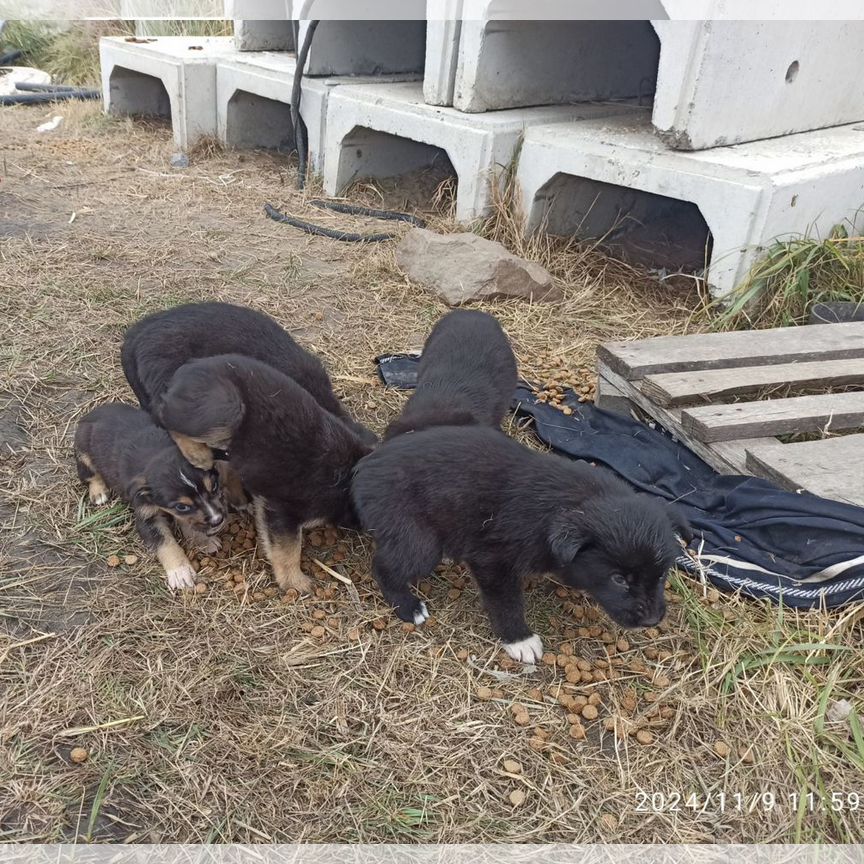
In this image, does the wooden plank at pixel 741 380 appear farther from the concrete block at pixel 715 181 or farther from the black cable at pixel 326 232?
the black cable at pixel 326 232

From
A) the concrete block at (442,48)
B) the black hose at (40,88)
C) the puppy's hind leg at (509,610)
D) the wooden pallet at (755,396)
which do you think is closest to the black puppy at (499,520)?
the puppy's hind leg at (509,610)

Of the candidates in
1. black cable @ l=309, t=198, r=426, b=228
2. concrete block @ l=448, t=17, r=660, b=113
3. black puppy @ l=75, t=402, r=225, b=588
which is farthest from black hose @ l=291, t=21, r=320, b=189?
black puppy @ l=75, t=402, r=225, b=588

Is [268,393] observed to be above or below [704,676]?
above

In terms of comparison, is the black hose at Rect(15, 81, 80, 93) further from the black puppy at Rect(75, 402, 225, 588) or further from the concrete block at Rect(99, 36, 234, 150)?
the black puppy at Rect(75, 402, 225, 588)

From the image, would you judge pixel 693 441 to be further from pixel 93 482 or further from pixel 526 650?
pixel 93 482

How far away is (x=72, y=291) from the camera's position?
5285mm

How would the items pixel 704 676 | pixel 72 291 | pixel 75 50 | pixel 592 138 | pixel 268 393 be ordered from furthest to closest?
pixel 75 50 < pixel 592 138 < pixel 72 291 < pixel 268 393 < pixel 704 676

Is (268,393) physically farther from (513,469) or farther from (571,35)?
(571,35)

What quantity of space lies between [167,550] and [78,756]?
932mm

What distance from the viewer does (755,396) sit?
14.1ft

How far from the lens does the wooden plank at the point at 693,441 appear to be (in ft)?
12.4

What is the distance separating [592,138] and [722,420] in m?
2.97

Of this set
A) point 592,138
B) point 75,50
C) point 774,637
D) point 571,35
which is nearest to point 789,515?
point 774,637

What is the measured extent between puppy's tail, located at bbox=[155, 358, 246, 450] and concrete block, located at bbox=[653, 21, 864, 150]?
12.5 feet
